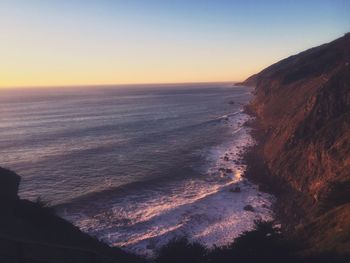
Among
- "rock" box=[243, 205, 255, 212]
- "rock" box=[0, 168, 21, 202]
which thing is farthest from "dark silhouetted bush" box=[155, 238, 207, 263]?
"rock" box=[243, 205, 255, 212]

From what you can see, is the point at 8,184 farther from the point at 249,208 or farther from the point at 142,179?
the point at 142,179

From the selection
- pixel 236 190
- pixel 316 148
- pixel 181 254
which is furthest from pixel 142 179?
pixel 181 254

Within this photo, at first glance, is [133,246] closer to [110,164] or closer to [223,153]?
[110,164]

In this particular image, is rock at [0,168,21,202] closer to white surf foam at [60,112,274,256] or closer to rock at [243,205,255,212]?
white surf foam at [60,112,274,256]

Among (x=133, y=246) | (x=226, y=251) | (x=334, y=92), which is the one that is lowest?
(x=133, y=246)

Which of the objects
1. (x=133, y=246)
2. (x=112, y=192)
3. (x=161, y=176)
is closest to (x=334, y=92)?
(x=161, y=176)

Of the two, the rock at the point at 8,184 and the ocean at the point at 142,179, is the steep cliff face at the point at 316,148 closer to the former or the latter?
the ocean at the point at 142,179

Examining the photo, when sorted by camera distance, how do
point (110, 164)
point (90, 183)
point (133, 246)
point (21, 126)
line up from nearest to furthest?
point (133, 246)
point (90, 183)
point (110, 164)
point (21, 126)

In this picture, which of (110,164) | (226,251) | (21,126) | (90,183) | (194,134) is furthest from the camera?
(21,126)
